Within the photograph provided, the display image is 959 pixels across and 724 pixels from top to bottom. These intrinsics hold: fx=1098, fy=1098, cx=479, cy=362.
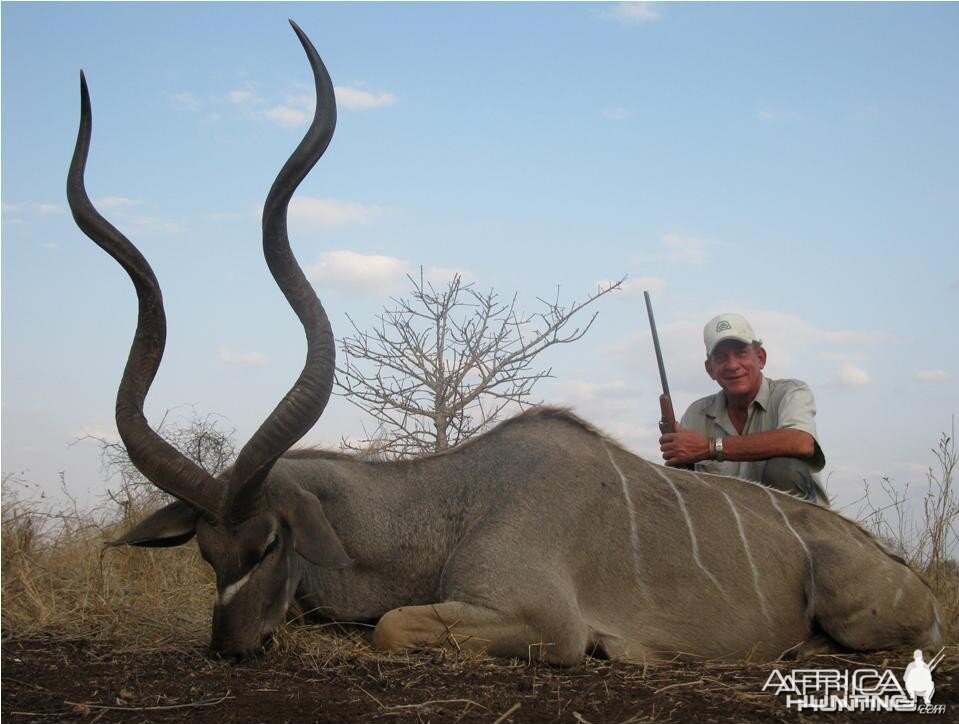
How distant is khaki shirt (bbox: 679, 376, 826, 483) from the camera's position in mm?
5730

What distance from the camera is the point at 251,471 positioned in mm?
4137

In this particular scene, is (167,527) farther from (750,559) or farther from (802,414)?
(802,414)

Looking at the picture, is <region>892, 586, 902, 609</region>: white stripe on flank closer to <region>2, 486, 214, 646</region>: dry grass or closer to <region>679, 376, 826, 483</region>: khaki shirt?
<region>679, 376, 826, 483</region>: khaki shirt

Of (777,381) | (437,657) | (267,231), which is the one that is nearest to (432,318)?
(777,381)

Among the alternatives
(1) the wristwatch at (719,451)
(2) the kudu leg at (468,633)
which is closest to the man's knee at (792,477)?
(1) the wristwatch at (719,451)

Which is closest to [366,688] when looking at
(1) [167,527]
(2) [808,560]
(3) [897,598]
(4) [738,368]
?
(1) [167,527]

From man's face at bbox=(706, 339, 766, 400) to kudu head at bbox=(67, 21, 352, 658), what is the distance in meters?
2.57

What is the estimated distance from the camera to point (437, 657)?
13.3ft

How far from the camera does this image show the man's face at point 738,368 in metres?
6.11

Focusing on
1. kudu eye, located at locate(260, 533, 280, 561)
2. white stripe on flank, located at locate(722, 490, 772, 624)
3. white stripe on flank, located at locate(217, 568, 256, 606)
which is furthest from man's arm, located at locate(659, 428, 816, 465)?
white stripe on flank, located at locate(217, 568, 256, 606)

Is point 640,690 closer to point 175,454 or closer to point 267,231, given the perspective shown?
point 175,454

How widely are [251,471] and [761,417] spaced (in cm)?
314

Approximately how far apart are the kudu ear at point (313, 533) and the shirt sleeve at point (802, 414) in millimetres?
2514

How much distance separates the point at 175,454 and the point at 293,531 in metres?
0.55
